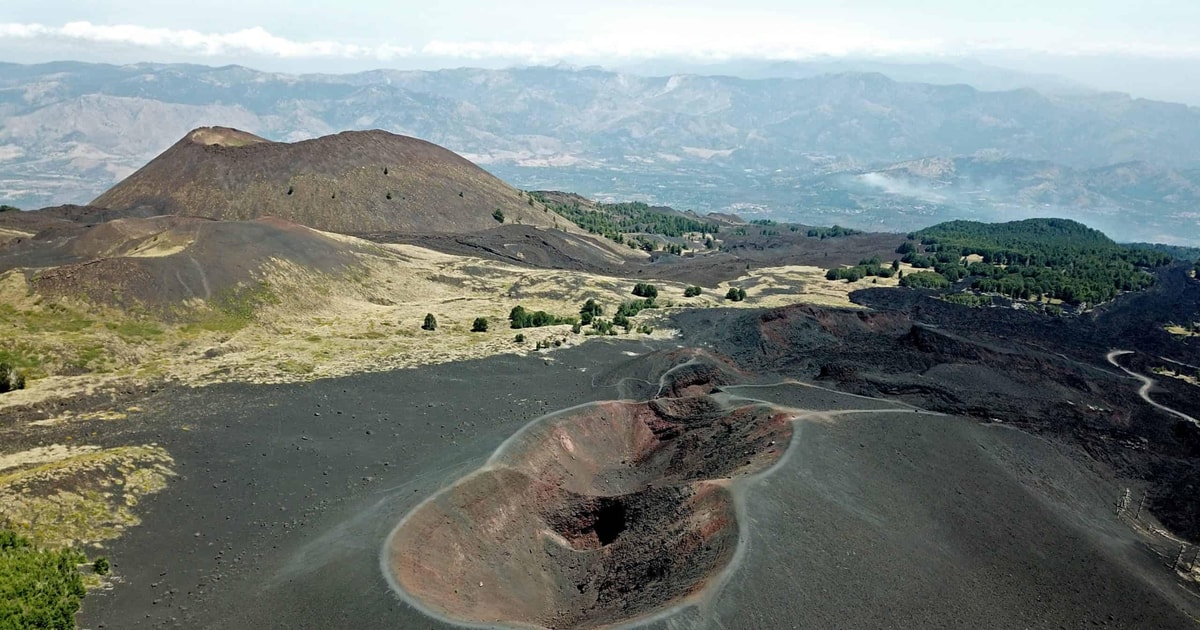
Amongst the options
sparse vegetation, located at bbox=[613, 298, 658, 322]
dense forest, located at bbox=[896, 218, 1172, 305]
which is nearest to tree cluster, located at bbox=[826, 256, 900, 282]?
dense forest, located at bbox=[896, 218, 1172, 305]

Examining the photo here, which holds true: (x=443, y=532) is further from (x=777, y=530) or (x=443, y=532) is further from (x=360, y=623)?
(x=777, y=530)

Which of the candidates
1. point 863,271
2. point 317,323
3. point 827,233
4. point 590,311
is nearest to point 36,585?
point 317,323

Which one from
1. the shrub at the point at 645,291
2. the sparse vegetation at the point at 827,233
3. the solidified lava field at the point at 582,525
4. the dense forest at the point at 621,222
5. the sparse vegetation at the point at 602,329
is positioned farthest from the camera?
the sparse vegetation at the point at 827,233

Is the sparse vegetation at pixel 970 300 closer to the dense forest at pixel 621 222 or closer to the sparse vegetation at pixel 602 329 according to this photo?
the sparse vegetation at pixel 602 329

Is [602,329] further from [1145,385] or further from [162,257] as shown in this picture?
[1145,385]

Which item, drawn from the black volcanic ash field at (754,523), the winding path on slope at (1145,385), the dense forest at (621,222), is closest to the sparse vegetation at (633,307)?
the black volcanic ash field at (754,523)

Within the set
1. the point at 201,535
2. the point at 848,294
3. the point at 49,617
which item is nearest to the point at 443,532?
the point at 201,535

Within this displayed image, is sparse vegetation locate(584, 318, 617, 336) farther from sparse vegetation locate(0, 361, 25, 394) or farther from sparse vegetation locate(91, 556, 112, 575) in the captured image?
sparse vegetation locate(91, 556, 112, 575)
